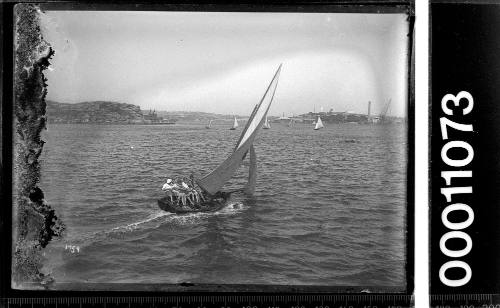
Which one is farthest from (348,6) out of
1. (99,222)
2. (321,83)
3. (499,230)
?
(99,222)

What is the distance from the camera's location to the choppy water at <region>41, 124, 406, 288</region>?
169 cm

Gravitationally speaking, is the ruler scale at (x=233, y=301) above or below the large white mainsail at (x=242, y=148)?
below

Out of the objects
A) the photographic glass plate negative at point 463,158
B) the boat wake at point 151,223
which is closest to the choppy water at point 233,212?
the boat wake at point 151,223

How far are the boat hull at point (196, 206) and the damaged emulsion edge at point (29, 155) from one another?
0.47 metres

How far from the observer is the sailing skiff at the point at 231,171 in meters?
1.70

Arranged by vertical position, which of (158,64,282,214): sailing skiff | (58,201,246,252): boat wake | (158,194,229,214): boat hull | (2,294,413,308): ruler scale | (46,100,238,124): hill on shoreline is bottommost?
(2,294,413,308): ruler scale

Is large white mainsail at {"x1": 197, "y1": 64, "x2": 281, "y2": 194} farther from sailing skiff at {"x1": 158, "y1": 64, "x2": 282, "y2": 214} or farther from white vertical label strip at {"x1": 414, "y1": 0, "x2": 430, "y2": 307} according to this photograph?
white vertical label strip at {"x1": 414, "y1": 0, "x2": 430, "y2": 307}

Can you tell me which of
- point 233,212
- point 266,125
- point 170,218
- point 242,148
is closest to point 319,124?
point 266,125

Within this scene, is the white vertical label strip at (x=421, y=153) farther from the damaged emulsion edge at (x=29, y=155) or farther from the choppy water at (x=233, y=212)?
the damaged emulsion edge at (x=29, y=155)

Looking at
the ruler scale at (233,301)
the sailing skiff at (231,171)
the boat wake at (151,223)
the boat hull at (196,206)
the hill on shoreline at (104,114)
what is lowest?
the ruler scale at (233,301)

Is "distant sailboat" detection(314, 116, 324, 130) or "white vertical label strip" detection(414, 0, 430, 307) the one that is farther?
"distant sailboat" detection(314, 116, 324, 130)

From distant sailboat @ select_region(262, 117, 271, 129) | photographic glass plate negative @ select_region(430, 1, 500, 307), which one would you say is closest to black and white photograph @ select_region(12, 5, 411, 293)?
distant sailboat @ select_region(262, 117, 271, 129)

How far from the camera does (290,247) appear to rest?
5.59 ft

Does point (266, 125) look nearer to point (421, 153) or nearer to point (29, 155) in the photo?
point (421, 153)
